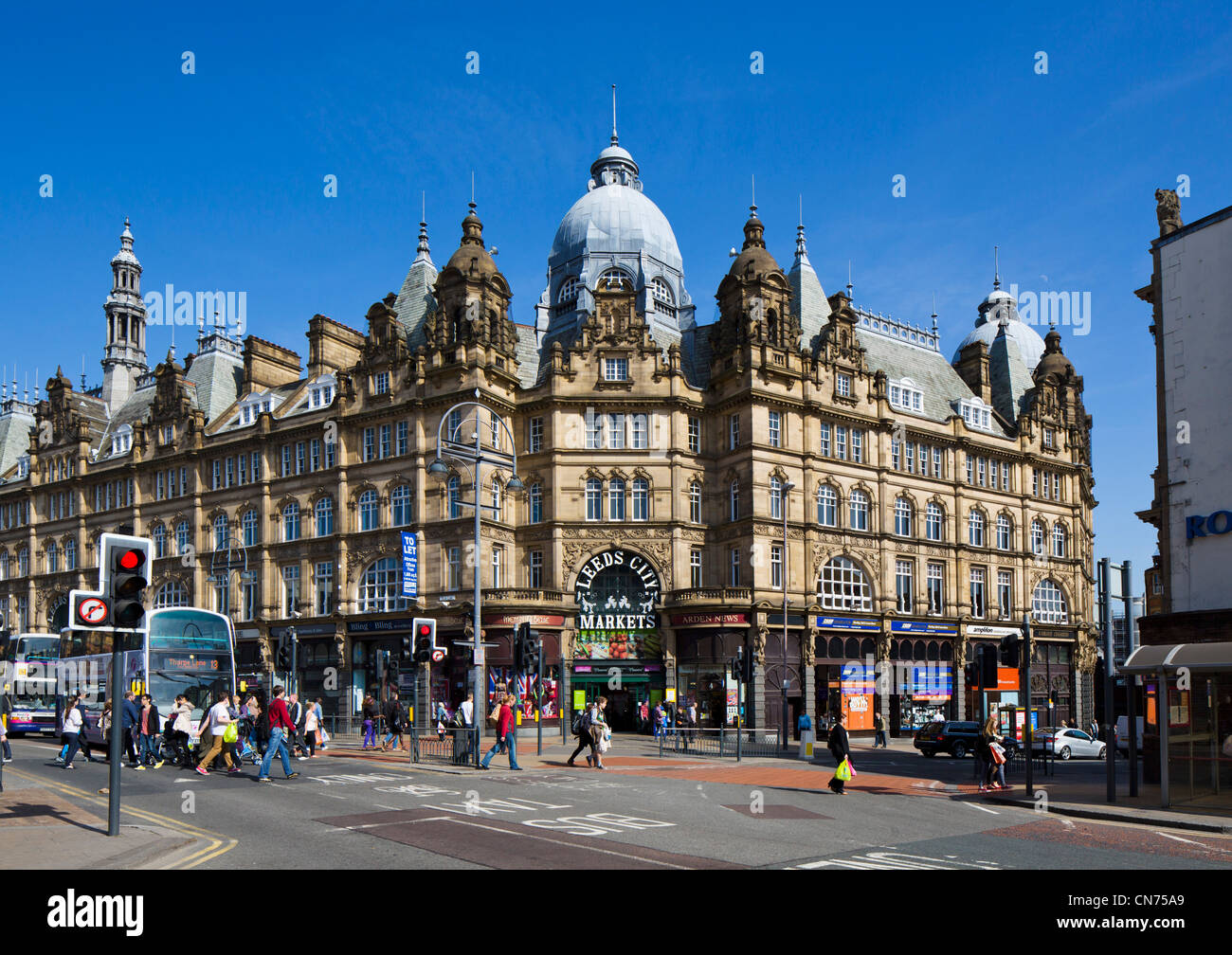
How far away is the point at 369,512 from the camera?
56.2 meters

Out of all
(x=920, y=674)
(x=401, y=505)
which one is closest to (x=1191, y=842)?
(x=920, y=674)

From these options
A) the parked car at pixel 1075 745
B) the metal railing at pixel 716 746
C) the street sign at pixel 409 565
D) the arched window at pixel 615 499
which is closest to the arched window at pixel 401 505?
the street sign at pixel 409 565

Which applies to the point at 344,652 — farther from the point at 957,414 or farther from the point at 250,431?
the point at 957,414

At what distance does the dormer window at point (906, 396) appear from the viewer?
60312 millimetres

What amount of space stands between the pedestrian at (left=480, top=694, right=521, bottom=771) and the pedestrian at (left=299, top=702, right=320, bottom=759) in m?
5.46

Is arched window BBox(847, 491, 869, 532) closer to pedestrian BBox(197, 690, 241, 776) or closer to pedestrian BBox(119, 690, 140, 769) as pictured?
pedestrian BBox(197, 690, 241, 776)

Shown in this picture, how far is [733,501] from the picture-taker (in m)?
52.8

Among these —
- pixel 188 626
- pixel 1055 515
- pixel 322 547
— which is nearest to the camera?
pixel 188 626

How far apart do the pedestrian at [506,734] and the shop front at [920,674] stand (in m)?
30.8

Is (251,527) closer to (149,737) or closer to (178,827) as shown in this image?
(149,737)

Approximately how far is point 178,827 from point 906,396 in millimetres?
51698

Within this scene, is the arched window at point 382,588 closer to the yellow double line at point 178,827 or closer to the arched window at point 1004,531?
the yellow double line at point 178,827
